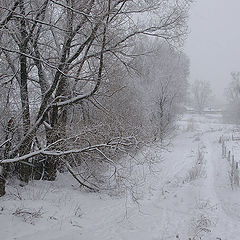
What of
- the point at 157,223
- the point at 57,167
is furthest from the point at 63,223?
the point at 57,167

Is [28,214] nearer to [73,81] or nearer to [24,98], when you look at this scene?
[24,98]

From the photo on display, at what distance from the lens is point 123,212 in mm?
9820

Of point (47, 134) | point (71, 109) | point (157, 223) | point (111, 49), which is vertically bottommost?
point (157, 223)

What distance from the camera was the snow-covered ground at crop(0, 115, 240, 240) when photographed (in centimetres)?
796

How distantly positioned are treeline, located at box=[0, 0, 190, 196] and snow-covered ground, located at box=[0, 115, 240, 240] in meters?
0.93

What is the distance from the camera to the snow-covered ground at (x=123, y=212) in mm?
7961

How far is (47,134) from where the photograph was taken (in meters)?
11.3

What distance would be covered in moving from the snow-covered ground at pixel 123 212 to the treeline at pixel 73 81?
3.06ft

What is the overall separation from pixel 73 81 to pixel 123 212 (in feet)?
17.2

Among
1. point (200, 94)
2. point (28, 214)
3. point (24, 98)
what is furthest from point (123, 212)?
point (200, 94)

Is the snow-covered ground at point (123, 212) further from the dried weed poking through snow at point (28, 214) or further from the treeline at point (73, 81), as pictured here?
the treeline at point (73, 81)

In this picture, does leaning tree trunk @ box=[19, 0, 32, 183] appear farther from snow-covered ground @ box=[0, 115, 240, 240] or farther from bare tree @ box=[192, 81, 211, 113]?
bare tree @ box=[192, 81, 211, 113]

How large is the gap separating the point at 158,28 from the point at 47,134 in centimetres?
524

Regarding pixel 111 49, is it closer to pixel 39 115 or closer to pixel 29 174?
pixel 39 115
